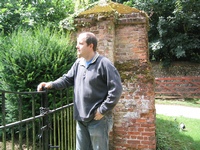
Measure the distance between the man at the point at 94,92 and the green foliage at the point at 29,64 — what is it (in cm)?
126

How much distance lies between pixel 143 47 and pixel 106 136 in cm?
214

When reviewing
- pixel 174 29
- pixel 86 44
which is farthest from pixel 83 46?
pixel 174 29

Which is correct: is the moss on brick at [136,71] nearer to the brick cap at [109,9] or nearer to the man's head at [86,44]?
the brick cap at [109,9]

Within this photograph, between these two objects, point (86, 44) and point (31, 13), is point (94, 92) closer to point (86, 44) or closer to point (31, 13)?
point (86, 44)

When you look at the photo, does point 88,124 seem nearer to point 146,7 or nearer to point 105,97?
point 105,97

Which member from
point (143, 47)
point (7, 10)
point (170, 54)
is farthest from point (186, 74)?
point (7, 10)

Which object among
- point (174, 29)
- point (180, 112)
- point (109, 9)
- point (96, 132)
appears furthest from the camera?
point (174, 29)

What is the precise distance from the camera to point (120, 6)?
13.6 feet

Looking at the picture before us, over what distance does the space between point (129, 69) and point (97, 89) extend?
69.5 inches

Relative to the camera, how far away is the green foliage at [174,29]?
1266 cm

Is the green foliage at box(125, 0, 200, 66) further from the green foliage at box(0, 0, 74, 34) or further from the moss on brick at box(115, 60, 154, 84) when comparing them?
the moss on brick at box(115, 60, 154, 84)

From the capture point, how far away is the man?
2.20 metres

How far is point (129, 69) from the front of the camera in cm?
392

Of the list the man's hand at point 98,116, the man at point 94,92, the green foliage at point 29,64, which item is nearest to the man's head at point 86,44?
the man at point 94,92
